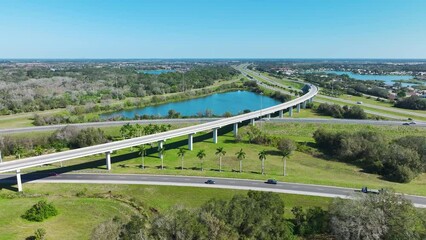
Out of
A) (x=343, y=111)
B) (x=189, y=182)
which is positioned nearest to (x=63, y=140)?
(x=189, y=182)

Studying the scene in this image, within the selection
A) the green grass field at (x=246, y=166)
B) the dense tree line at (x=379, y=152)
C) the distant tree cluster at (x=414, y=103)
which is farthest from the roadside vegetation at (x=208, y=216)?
the distant tree cluster at (x=414, y=103)

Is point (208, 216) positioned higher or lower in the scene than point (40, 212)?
higher

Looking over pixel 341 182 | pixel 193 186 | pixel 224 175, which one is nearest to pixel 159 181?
pixel 193 186

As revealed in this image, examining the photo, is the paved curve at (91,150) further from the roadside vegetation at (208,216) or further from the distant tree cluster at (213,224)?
the distant tree cluster at (213,224)

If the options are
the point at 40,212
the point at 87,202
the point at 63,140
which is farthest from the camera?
the point at 63,140

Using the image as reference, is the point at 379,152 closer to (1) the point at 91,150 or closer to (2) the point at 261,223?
(2) the point at 261,223

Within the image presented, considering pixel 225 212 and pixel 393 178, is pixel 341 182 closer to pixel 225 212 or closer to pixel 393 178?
pixel 393 178

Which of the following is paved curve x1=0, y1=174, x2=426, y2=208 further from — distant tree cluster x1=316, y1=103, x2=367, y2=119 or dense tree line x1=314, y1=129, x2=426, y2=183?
distant tree cluster x1=316, y1=103, x2=367, y2=119
